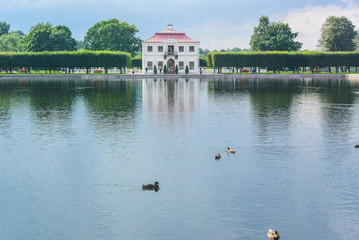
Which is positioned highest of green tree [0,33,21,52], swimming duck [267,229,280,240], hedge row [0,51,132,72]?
green tree [0,33,21,52]

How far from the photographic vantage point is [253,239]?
11781mm

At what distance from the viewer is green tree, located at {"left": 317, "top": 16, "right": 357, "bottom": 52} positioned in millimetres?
149250

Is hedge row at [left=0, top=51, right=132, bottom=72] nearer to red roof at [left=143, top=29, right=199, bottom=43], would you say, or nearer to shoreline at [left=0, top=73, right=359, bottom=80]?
shoreline at [left=0, top=73, right=359, bottom=80]

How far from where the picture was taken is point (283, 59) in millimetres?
124375

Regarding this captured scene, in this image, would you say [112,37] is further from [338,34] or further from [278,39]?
[338,34]

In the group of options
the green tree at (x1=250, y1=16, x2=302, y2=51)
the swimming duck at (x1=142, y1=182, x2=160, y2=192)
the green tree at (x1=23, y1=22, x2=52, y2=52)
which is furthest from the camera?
the green tree at (x1=250, y1=16, x2=302, y2=51)

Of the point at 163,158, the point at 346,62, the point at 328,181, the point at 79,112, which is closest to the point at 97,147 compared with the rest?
the point at 163,158

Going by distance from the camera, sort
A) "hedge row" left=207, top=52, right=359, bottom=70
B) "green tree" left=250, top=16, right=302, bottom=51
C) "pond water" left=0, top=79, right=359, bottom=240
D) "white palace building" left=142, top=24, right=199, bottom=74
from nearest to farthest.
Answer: "pond water" left=0, top=79, right=359, bottom=240
"white palace building" left=142, top=24, right=199, bottom=74
"hedge row" left=207, top=52, right=359, bottom=70
"green tree" left=250, top=16, right=302, bottom=51

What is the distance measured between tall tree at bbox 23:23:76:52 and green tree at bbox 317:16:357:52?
83.3 meters

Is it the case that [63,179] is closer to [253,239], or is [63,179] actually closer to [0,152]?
[0,152]

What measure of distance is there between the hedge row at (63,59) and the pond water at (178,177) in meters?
89.5

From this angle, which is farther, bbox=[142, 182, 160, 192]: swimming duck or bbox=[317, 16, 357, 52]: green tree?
bbox=[317, 16, 357, 52]: green tree

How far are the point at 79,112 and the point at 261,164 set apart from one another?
70.3ft

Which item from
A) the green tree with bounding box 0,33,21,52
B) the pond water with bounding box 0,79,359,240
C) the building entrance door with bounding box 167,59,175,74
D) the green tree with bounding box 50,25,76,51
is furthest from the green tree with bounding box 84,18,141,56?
the pond water with bounding box 0,79,359,240
